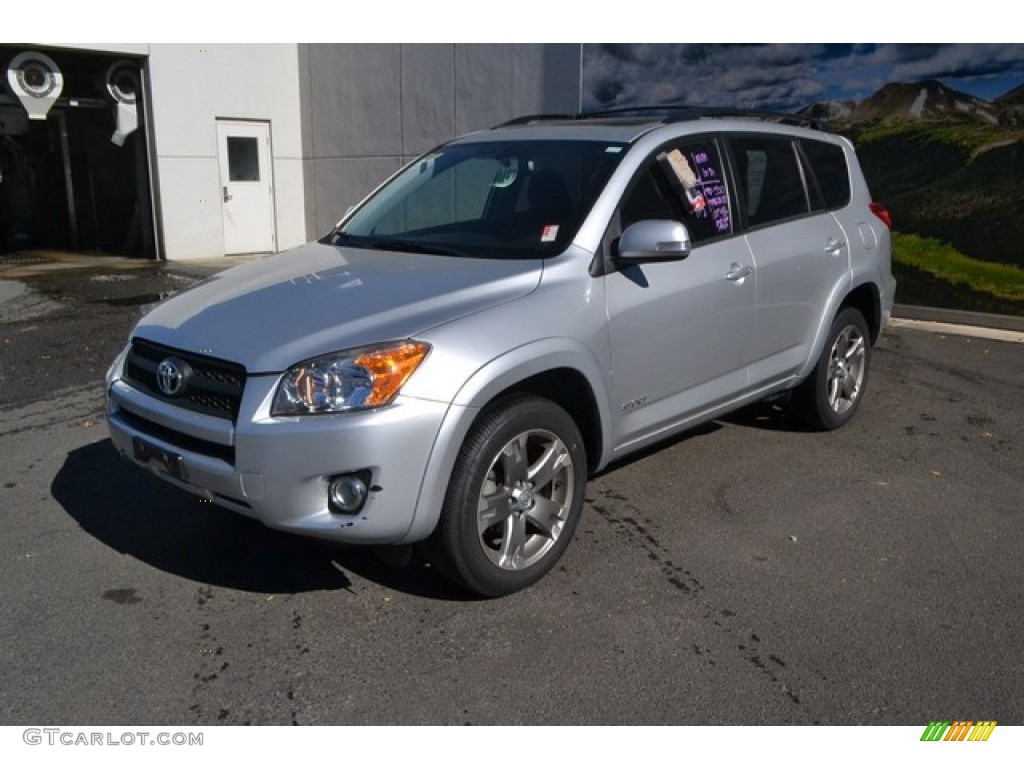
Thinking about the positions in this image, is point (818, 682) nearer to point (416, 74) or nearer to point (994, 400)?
point (994, 400)

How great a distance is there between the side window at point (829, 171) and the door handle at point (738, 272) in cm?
121

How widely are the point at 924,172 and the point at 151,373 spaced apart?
28.4 ft

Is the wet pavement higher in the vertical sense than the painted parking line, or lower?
lower

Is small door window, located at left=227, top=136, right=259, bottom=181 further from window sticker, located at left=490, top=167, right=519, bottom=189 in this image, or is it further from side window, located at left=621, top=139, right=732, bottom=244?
side window, located at left=621, top=139, right=732, bottom=244

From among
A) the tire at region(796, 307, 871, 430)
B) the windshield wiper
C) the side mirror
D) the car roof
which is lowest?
the tire at region(796, 307, 871, 430)

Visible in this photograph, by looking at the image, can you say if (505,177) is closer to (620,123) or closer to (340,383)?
(620,123)

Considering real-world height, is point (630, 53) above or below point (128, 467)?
above

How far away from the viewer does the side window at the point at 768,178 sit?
4965mm

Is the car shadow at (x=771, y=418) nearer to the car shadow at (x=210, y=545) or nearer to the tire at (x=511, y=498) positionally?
the tire at (x=511, y=498)

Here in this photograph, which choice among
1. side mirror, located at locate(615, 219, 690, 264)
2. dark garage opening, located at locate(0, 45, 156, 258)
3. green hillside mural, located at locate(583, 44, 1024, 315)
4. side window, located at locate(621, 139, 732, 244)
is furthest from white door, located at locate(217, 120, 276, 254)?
side mirror, located at locate(615, 219, 690, 264)

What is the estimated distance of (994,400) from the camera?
6836 mm

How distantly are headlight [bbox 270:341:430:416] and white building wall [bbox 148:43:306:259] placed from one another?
1203 centimetres

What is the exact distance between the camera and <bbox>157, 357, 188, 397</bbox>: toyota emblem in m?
3.56

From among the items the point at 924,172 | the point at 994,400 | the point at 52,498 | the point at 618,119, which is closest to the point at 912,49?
the point at 924,172
